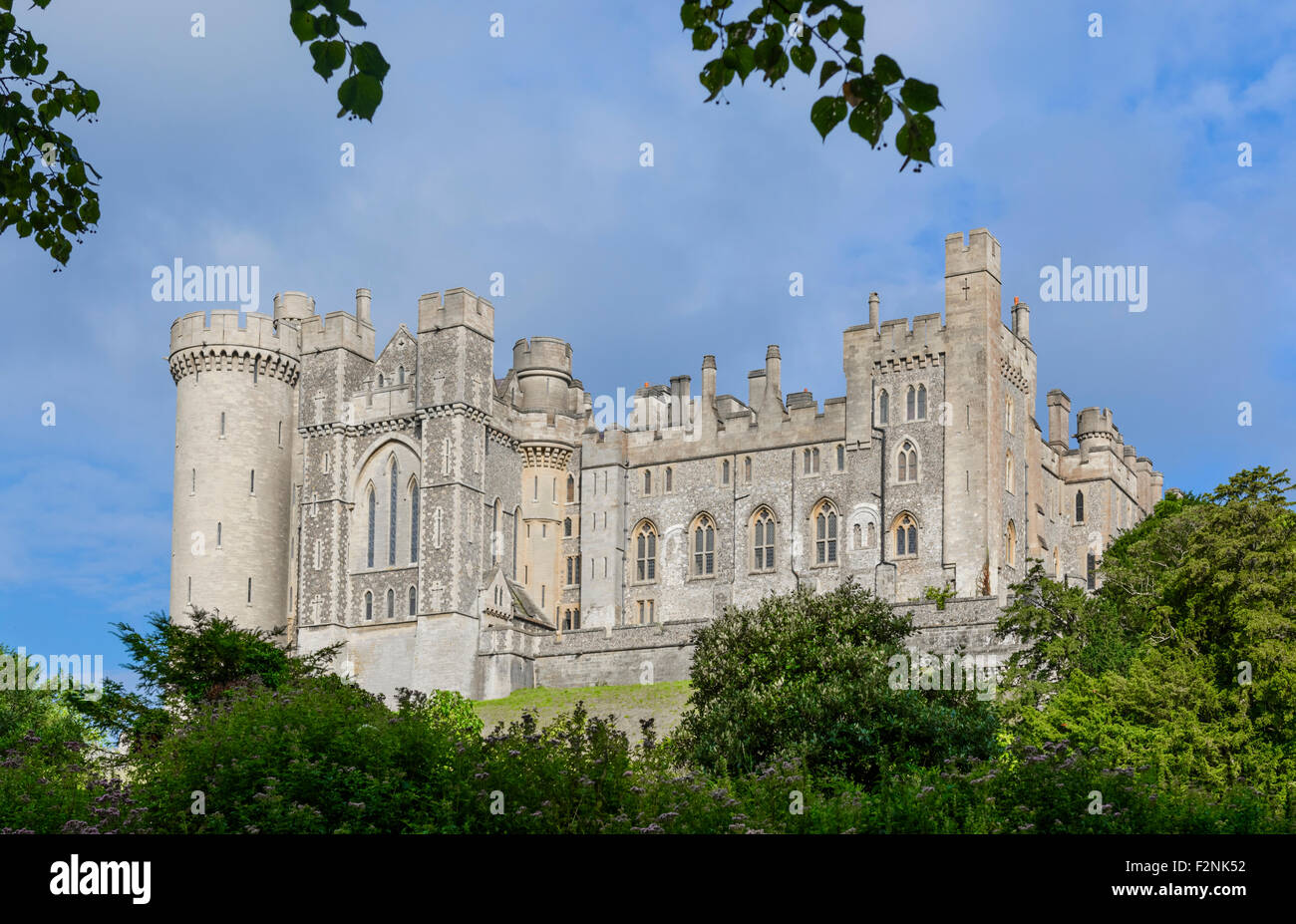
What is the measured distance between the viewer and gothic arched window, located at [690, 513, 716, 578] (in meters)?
63.9

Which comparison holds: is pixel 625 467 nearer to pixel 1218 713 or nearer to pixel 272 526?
pixel 272 526

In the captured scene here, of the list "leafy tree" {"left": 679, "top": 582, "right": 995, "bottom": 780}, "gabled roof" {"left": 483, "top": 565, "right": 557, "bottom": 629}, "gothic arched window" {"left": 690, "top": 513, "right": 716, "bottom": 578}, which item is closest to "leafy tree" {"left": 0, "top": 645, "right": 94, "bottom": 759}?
"gabled roof" {"left": 483, "top": 565, "right": 557, "bottom": 629}

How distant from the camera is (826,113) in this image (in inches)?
331

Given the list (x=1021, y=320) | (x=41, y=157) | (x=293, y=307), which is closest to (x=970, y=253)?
(x=1021, y=320)

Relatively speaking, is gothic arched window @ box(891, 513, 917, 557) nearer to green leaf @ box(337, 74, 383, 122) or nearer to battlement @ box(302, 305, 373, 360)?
battlement @ box(302, 305, 373, 360)

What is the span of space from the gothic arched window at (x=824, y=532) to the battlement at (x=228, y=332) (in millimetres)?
21946

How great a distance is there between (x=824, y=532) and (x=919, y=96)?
54001 mm

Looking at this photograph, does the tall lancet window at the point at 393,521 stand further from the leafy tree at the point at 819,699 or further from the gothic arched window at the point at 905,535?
the leafy tree at the point at 819,699

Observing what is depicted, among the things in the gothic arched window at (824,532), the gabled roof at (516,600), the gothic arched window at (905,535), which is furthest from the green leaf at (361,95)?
the gabled roof at (516,600)

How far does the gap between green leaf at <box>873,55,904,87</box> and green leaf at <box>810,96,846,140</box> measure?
0.84 ft

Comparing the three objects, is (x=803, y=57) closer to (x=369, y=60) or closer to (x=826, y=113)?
(x=826, y=113)
